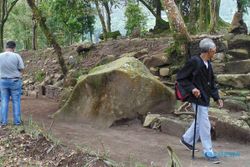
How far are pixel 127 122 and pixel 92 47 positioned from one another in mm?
8307

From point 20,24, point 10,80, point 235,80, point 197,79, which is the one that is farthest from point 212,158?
point 20,24

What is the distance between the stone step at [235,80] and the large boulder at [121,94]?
1.45 meters

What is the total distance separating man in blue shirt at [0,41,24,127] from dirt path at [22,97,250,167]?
36.1 inches

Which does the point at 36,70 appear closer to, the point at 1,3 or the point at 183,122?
the point at 1,3

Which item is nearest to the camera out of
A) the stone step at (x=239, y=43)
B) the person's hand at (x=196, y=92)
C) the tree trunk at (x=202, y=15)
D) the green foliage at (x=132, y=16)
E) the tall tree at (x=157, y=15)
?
the person's hand at (x=196, y=92)

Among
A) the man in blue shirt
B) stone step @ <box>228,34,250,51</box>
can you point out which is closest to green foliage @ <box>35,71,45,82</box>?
stone step @ <box>228,34,250,51</box>

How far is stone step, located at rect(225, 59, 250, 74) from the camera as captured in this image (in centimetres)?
1153

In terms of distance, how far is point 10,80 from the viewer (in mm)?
9461

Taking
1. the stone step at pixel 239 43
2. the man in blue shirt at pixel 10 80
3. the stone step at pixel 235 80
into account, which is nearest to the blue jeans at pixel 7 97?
the man in blue shirt at pixel 10 80

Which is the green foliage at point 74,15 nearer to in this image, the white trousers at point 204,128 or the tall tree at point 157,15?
the tall tree at point 157,15

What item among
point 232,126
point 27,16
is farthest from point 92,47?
point 27,16

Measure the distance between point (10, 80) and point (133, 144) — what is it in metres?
2.92

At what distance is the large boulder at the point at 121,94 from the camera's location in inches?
395

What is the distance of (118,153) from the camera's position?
7441 mm
